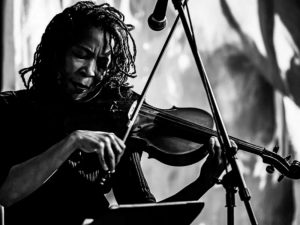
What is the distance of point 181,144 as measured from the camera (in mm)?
1747

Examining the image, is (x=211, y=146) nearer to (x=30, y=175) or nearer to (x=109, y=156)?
(x=109, y=156)

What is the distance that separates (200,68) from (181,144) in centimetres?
38

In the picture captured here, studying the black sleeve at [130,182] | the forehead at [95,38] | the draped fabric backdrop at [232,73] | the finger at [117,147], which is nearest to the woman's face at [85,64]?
the forehead at [95,38]

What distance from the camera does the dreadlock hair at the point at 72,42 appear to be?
179cm

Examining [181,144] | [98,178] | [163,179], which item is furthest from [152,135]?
[163,179]

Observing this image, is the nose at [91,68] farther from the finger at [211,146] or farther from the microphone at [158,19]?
the finger at [211,146]

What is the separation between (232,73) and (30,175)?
1.30 m

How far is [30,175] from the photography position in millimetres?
1485

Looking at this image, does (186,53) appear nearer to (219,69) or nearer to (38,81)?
(219,69)

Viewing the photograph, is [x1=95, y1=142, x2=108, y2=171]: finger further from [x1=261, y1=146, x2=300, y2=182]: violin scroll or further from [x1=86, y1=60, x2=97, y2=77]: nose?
[x1=261, y1=146, x2=300, y2=182]: violin scroll

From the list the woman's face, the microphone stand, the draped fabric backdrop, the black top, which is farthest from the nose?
the draped fabric backdrop

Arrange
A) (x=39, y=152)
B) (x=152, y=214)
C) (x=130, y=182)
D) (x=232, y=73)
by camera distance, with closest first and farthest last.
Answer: (x=152, y=214)
(x=39, y=152)
(x=130, y=182)
(x=232, y=73)

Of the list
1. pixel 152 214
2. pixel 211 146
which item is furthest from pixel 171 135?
pixel 152 214

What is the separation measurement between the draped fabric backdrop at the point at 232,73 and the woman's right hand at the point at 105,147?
851 mm
